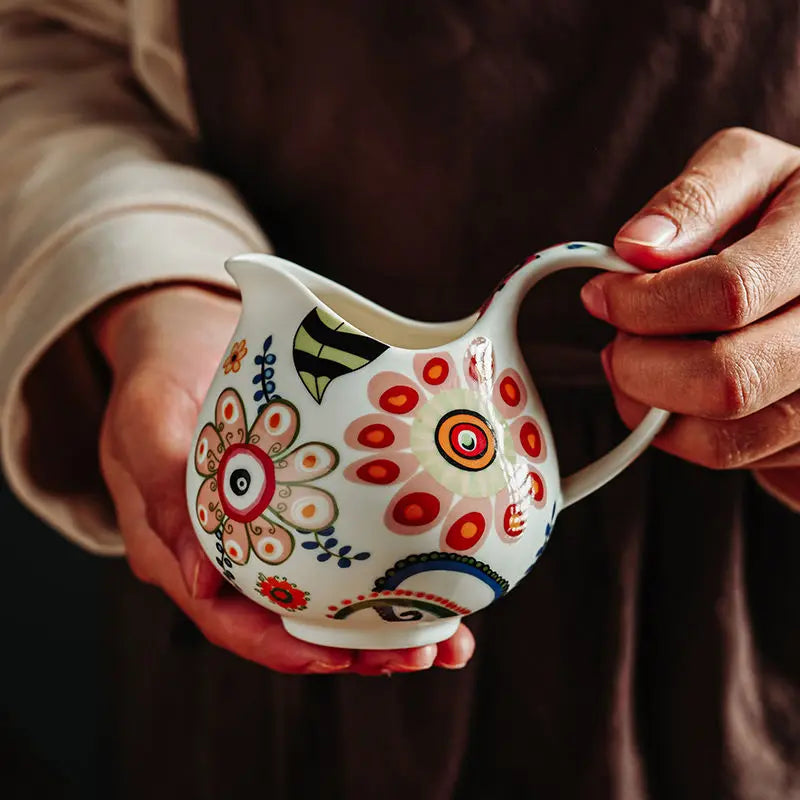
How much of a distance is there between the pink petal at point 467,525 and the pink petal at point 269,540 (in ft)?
0.25

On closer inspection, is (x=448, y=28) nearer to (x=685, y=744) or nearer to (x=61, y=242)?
(x=61, y=242)

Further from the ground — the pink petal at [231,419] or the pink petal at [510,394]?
the pink petal at [510,394]

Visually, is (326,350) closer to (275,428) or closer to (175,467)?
(275,428)

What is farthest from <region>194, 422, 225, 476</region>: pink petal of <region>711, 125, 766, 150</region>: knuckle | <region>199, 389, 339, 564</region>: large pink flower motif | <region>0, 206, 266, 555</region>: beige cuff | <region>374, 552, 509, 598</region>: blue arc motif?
<region>711, 125, 766, 150</region>: knuckle

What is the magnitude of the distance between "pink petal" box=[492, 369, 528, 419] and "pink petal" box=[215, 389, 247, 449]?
131mm

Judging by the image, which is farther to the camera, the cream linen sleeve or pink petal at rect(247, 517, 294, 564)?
the cream linen sleeve

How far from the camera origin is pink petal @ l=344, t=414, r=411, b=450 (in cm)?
46

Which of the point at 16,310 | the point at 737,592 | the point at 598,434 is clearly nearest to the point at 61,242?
the point at 16,310

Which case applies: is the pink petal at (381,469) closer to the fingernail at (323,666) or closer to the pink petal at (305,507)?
the pink petal at (305,507)

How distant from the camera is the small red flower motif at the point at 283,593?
48 cm

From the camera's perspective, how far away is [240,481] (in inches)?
19.1

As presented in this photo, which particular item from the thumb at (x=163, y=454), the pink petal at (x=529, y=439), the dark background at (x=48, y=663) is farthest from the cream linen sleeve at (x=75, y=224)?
the dark background at (x=48, y=663)

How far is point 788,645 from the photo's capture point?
76 centimetres

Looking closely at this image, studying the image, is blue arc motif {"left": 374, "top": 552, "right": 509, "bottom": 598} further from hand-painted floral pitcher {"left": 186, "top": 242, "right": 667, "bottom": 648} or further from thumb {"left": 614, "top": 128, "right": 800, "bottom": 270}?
thumb {"left": 614, "top": 128, "right": 800, "bottom": 270}
